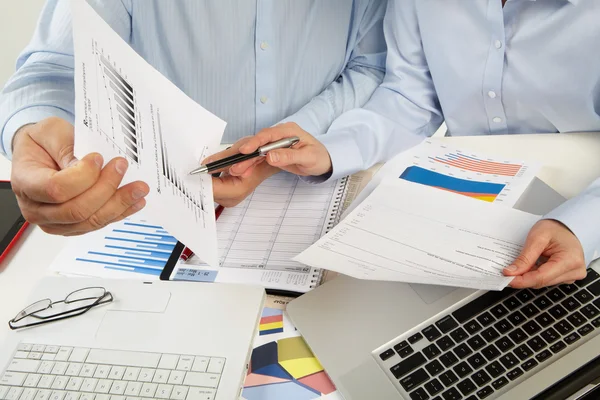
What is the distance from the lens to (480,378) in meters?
0.62

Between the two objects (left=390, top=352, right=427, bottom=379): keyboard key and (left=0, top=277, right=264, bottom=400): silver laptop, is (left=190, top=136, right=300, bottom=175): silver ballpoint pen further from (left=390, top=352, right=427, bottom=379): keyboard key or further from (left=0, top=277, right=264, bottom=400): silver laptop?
(left=390, top=352, right=427, bottom=379): keyboard key

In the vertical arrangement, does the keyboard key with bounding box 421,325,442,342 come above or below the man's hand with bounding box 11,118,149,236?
below

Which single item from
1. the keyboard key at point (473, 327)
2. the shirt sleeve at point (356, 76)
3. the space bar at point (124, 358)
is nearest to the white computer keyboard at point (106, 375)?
the space bar at point (124, 358)

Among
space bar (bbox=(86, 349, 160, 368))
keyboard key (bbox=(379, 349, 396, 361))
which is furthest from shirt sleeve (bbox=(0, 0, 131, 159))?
keyboard key (bbox=(379, 349, 396, 361))

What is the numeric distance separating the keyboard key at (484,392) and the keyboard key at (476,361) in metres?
0.03

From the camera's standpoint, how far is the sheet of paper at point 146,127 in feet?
1.91

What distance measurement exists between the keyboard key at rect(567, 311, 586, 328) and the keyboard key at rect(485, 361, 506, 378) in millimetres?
125

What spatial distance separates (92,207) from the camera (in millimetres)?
651

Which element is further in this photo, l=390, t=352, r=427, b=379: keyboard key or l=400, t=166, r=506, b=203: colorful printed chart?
l=400, t=166, r=506, b=203: colorful printed chart

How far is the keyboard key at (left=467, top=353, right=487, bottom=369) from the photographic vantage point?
0.63 meters

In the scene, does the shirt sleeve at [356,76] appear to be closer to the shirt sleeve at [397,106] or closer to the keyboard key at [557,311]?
the shirt sleeve at [397,106]

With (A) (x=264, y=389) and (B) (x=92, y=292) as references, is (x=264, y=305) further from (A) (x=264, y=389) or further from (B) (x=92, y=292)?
(B) (x=92, y=292)

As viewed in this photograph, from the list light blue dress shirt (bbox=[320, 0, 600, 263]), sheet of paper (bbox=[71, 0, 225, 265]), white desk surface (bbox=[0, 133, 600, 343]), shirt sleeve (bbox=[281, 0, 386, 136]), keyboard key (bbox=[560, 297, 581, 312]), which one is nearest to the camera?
sheet of paper (bbox=[71, 0, 225, 265])

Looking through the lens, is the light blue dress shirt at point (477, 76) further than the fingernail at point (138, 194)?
Yes
